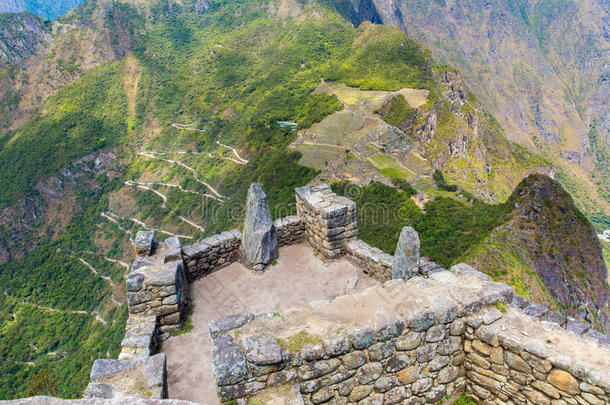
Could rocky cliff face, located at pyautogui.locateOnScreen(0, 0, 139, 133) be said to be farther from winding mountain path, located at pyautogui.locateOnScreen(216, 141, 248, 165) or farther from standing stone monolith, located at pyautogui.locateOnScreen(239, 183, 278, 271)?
standing stone monolith, located at pyautogui.locateOnScreen(239, 183, 278, 271)

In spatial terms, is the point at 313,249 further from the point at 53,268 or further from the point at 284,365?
the point at 53,268

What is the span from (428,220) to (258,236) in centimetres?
3468

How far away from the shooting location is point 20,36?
4026 inches

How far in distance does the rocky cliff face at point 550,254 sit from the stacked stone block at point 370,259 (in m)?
20.0

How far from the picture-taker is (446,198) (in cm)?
4675

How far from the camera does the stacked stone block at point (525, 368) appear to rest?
4289 mm

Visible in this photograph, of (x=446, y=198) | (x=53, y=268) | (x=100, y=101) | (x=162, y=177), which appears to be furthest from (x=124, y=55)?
(x=446, y=198)

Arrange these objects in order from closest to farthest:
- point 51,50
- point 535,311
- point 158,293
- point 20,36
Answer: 1. point 535,311
2. point 158,293
3. point 20,36
4. point 51,50

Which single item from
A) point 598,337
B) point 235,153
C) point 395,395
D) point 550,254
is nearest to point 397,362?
point 395,395

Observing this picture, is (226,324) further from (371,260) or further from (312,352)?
(371,260)

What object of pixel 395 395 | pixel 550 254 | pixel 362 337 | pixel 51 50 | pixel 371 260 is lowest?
pixel 550 254

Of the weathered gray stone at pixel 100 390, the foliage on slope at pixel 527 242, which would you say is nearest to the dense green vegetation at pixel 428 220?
the foliage on slope at pixel 527 242

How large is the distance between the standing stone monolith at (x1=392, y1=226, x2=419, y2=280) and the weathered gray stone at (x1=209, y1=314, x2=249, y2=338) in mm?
3821

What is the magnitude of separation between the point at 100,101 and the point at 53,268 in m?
48.2
